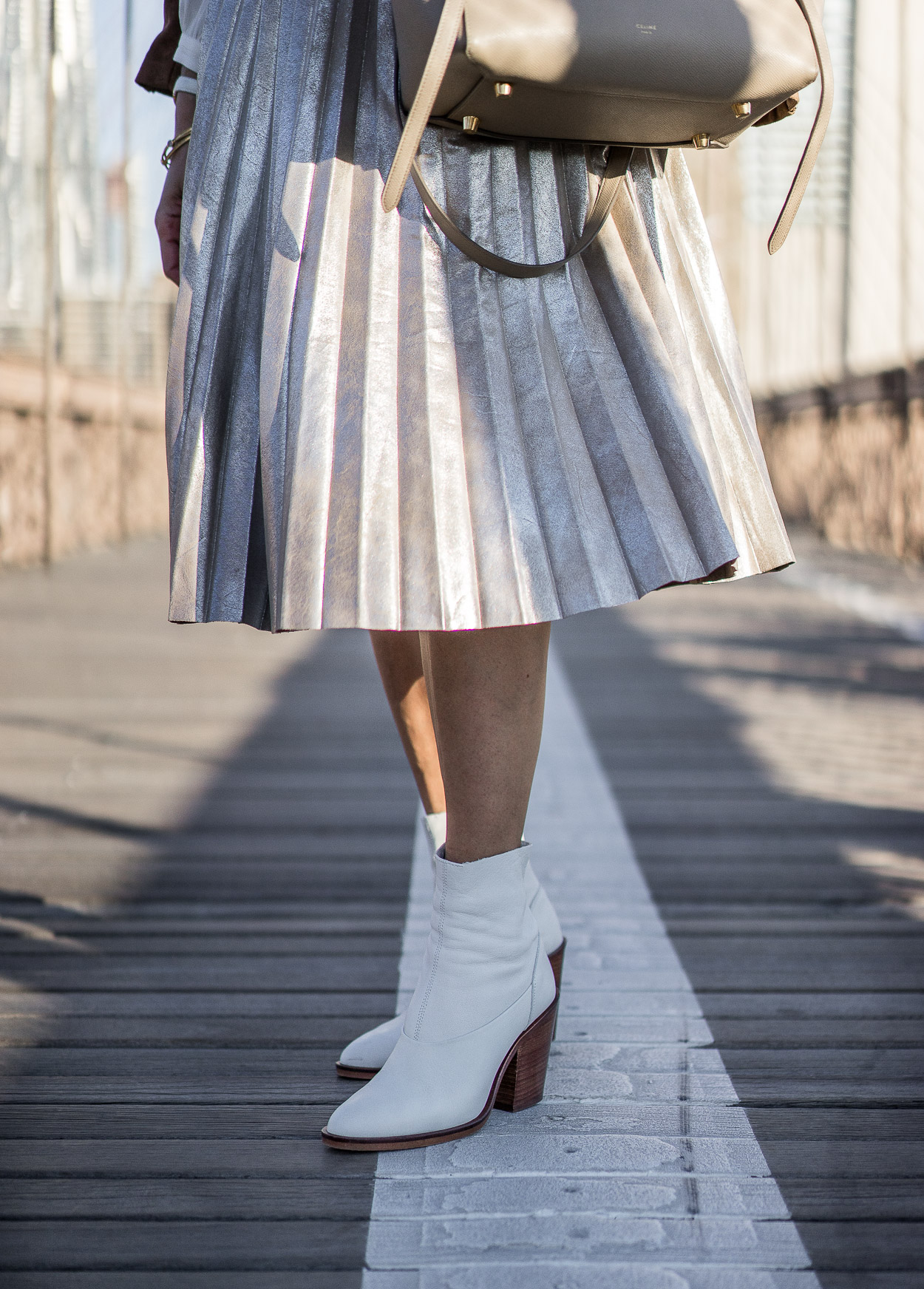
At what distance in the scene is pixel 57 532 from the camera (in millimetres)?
6926

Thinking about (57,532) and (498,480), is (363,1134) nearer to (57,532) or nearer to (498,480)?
(498,480)

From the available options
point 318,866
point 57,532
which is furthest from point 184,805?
point 57,532

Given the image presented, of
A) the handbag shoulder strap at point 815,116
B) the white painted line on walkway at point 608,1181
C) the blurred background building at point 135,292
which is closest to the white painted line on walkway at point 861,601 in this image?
the blurred background building at point 135,292

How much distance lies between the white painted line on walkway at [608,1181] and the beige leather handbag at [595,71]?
54cm

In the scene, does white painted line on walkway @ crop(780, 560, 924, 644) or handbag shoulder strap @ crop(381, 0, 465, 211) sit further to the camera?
white painted line on walkway @ crop(780, 560, 924, 644)

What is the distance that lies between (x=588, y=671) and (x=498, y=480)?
2.47 metres

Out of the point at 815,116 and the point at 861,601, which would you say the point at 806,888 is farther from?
the point at 861,601

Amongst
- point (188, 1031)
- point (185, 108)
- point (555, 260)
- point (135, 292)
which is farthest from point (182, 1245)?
point (135, 292)

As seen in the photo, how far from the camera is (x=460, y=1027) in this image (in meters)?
0.88

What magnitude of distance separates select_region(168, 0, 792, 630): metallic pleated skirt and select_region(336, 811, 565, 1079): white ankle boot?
23 centimetres

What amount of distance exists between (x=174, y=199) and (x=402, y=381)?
0.29m

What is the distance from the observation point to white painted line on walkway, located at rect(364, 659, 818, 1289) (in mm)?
724

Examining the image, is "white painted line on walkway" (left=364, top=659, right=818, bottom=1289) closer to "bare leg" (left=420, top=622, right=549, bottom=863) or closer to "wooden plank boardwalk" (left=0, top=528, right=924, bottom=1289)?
"wooden plank boardwalk" (left=0, top=528, right=924, bottom=1289)

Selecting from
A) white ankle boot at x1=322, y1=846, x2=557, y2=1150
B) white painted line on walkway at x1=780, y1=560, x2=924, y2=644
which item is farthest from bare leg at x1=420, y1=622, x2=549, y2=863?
white painted line on walkway at x1=780, y1=560, x2=924, y2=644
